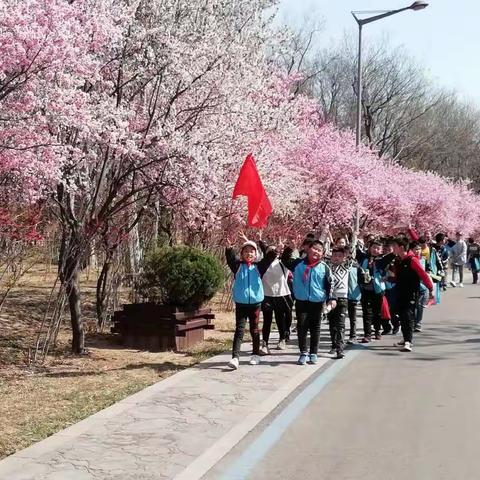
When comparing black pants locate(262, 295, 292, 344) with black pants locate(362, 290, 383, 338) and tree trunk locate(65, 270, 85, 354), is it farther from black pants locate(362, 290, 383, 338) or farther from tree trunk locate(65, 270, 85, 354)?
tree trunk locate(65, 270, 85, 354)

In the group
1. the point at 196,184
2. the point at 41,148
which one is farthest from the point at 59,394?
the point at 196,184

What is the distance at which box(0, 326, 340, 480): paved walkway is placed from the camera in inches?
190

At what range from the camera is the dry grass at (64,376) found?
634 centimetres

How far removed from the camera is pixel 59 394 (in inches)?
297

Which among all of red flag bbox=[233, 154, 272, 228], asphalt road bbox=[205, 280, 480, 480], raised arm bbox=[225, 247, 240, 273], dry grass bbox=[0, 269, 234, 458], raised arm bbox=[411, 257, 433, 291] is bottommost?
asphalt road bbox=[205, 280, 480, 480]

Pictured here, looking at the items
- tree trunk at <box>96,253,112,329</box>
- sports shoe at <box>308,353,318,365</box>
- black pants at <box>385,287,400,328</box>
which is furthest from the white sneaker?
tree trunk at <box>96,253,112,329</box>

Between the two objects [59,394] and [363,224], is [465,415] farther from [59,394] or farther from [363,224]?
[363,224]

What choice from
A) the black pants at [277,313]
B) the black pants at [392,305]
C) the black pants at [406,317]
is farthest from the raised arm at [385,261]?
the black pants at [277,313]

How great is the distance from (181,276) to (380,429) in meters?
5.06

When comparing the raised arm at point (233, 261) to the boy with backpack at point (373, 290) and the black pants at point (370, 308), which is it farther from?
the black pants at point (370, 308)

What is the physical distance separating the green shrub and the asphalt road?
246 centimetres

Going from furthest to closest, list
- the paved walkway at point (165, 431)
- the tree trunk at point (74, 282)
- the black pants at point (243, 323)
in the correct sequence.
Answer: the tree trunk at point (74, 282) → the black pants at point (243, 323) → the paved walkway at point (165, 431)

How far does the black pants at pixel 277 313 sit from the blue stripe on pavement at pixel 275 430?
5.55ft

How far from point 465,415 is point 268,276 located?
4.58 metres
